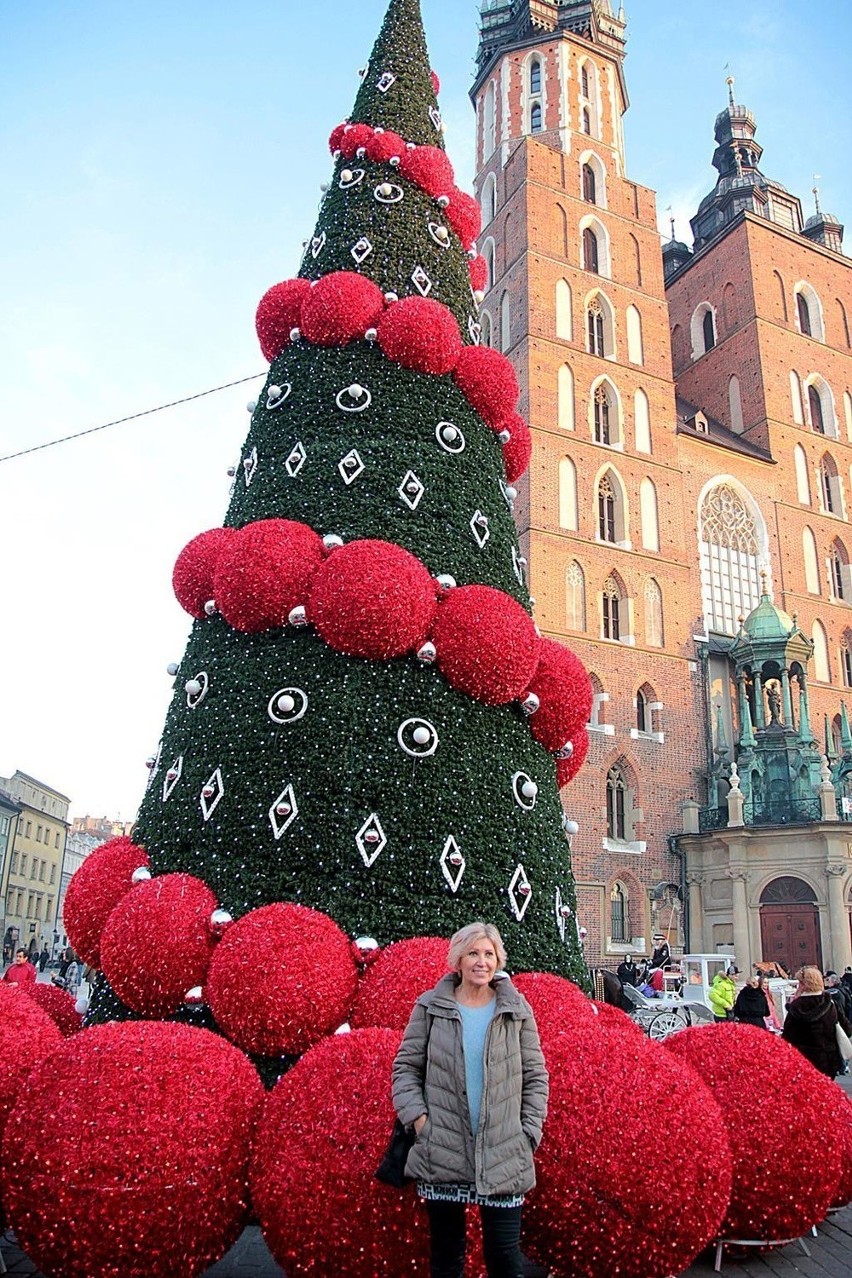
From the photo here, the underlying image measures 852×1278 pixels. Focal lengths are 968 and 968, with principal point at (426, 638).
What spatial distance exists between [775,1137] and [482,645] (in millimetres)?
2228

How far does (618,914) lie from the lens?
2233 cm

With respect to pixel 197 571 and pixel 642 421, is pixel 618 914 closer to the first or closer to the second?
pixel 642 421

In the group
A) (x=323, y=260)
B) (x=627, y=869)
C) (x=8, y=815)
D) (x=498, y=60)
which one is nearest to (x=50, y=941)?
(x=8, y=815)

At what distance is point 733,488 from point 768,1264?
2638 centimetres

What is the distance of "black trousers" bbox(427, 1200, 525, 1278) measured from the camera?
2.55 metres

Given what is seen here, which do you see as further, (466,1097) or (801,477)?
(801,477)

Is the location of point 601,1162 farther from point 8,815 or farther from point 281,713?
point 8,815

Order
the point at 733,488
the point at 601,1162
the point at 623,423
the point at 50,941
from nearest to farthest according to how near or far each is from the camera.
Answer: the point at 601,1162, the point at 623,423, the point at 733,488, the point at 50,941

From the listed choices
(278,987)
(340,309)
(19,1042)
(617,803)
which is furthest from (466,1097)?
(617,803)

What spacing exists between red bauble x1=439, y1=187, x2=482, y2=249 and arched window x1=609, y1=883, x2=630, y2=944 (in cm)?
1843

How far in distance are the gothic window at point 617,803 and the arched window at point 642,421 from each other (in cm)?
898

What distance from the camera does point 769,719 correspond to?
24141 millimetres

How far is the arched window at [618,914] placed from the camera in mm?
22125

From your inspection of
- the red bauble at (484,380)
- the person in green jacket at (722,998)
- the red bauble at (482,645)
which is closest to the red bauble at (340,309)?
the red bauble at (484,380)
